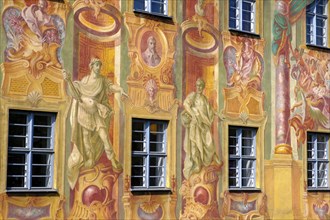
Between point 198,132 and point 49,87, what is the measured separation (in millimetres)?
3549

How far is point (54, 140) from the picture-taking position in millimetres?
12141

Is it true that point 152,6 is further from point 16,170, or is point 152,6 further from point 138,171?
point 16,170

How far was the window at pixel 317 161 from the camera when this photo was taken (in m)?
16.4

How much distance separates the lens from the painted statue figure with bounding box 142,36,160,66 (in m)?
13.5

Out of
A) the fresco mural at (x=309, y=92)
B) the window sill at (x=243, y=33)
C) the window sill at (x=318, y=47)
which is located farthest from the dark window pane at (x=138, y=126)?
the window sill at (x=318, y=47)

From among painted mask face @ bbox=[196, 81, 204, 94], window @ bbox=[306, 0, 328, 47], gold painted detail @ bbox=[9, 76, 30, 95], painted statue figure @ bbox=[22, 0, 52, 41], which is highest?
window @ bbox=[306, 0, 328, 47]

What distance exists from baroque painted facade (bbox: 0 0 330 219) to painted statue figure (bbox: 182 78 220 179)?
1.0 inches

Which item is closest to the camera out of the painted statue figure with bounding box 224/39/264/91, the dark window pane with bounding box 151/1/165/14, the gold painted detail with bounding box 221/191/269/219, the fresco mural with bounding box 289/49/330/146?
the dark window pane with bounding box 151/1/165/14

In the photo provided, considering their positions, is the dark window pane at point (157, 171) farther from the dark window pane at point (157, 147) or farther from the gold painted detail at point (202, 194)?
the gold painted detail at point (202, 194)

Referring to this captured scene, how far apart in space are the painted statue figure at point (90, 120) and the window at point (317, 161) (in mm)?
5653

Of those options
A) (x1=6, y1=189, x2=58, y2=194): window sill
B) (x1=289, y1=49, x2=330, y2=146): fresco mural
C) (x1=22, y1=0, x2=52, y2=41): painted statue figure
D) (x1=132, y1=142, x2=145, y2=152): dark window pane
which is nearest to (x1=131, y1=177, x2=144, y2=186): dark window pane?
(x1=132, y1=142, x2=145, y2=152): dark window pane

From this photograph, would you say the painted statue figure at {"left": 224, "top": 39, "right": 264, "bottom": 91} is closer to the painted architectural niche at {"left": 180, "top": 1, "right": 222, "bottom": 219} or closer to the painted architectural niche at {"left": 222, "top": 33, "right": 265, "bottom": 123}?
the painted architectural niche at {"left": 222, "top": 33, "right": 265, "bottom": 123}

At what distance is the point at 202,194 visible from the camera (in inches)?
557

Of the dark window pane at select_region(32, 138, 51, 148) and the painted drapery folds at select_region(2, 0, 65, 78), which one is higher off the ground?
the painted drapery folds at select_region(2, 0, 65, 78)
